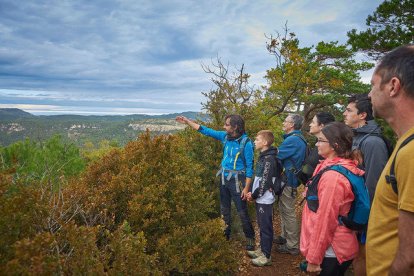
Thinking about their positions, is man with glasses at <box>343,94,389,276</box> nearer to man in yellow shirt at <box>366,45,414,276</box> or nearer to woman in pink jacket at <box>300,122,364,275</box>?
woman in pink jacket at <box>300,122,364,275</box>

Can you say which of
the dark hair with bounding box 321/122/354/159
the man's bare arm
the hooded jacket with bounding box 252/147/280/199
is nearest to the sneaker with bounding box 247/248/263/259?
the hooded jacket with bounding box 252/147/280/199

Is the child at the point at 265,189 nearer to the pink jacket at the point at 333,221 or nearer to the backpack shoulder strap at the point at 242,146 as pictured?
the backpack shoulder strap at the point at 242,146

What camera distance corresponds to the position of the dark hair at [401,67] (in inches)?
51.0

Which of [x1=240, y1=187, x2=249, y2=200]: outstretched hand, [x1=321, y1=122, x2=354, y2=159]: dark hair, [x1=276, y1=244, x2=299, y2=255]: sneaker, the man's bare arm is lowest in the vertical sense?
[x1=276, y1=244, x2=299, y2=255]: sneaker

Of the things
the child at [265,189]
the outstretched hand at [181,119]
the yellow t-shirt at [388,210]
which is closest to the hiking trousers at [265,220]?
the child at [265,189]

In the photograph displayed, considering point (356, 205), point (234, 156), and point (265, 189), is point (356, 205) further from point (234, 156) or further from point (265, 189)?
point (234, 156)

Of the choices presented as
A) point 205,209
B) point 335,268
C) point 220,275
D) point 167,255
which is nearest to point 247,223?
point 205,209

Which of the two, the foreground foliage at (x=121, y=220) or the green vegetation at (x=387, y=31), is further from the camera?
the green vegetation at (x=387, y=31)

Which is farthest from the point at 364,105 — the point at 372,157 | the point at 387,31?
the point at 387,31

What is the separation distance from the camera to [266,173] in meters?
4.01

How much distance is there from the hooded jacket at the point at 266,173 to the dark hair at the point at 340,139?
1.49 meters

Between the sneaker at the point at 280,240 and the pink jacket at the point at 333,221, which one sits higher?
the pink jacket at the point at 333,221

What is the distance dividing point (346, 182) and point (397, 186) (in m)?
1.07

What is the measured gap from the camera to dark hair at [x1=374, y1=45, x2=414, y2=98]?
51.0 inches
